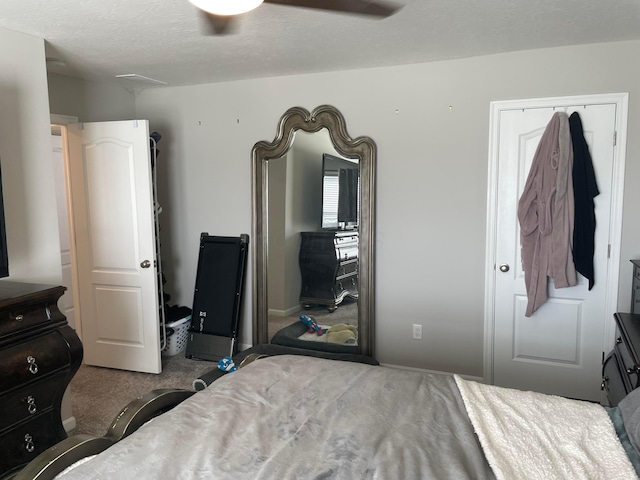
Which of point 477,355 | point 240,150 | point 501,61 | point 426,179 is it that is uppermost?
point 501,61

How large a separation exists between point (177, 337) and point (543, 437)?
338 centimetres

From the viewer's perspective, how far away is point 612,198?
303cm

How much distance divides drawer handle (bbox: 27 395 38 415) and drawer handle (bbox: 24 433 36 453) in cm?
11

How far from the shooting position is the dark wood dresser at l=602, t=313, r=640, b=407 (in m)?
1.90

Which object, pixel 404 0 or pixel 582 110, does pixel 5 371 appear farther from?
pixel 582 110

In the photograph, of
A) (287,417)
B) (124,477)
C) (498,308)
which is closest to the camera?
(124,477)

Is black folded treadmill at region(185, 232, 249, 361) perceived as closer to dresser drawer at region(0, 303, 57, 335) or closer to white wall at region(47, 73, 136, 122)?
white wall at region(47, 73, 136, 122)

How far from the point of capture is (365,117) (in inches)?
141

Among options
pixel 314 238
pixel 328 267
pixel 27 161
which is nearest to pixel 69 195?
pixel 27 161

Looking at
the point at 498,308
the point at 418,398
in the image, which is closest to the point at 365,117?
the point at 498,308

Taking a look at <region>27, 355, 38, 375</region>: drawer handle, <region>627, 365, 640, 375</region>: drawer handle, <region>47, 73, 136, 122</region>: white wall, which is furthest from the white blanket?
<region>47, 73, 136, 122</region>: white wall

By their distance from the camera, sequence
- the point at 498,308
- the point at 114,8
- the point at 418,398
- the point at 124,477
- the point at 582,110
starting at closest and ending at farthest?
the point at 124,477 → the point at 418,398 → the point at 114,8 → the point at 582,110 → the point at 498,308

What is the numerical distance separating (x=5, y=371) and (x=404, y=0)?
2544 mm

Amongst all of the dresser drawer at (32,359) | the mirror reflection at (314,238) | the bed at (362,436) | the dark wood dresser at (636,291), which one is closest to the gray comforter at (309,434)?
the bed at (362,436)
